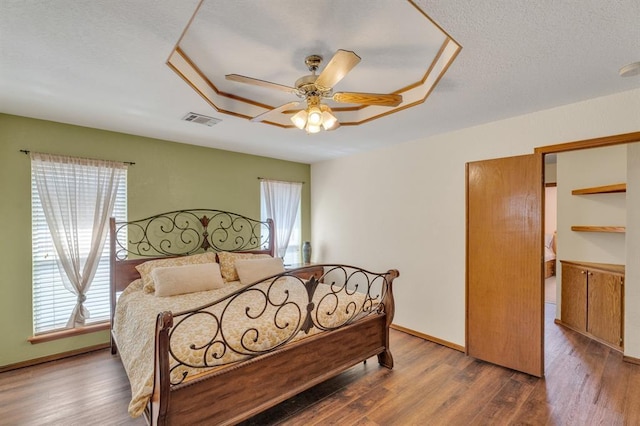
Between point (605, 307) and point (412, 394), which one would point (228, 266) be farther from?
point (605, 307)

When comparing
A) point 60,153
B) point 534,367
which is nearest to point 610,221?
point 534,367

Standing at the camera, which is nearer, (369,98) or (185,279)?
(369,98)

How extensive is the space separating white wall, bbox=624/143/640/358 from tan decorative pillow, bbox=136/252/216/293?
15.4ft

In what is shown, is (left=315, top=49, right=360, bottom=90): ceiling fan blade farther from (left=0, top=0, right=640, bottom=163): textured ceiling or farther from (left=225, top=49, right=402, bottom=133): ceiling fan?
(left=0, top=0, right=640, bottom=163): textured ceiling

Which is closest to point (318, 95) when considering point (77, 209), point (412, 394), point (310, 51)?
point (310, 51)

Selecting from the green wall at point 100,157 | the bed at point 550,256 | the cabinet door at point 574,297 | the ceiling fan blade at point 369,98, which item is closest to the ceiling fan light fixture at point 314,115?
the ceiling fan blade at point 369,98

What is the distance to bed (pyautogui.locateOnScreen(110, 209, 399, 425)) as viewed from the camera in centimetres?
173

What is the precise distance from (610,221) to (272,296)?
4.58m

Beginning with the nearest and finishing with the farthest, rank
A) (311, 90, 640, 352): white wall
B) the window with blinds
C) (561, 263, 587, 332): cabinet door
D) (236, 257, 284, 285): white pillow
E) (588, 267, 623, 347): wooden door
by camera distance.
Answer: (311, 90, 640, 352): white wall, the window with blinds, (588, 267, 623, 347): wooden door, (236, 257, 284, 285): white pillow, (561, 263, 587, 332): cabinet door

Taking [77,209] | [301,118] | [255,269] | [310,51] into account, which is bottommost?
[255,269]

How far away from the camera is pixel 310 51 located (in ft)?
6.65

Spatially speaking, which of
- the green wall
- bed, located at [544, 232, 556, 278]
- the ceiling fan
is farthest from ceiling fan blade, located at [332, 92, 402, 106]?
bed, located at [544, 232, 556, 278]

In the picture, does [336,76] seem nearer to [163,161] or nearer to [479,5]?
[479,5]

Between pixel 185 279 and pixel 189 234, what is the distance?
3.57 ft
